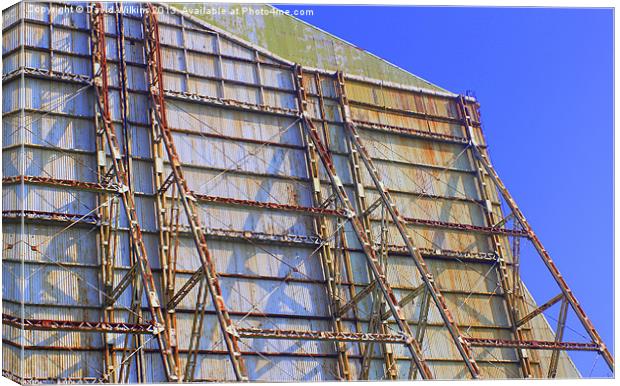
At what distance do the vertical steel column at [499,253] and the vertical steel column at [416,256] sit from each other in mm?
4262

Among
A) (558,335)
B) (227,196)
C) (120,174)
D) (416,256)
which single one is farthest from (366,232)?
(120,174)

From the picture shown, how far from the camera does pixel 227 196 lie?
117 ft

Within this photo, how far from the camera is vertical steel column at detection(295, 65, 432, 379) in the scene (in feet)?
104

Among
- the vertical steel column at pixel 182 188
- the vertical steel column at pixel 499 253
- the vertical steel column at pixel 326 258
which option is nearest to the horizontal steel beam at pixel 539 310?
the vertical steel column at pixel 499 253

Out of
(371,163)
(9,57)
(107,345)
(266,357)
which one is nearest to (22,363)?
(107,345)

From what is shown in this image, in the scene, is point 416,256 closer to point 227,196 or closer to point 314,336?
point 314,336

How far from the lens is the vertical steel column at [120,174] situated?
96.1ft

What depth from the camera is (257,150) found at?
37.4 metres

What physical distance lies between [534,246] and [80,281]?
17.8 meters

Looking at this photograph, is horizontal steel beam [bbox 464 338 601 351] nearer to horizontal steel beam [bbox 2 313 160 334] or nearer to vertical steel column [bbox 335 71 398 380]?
vertical steel column [bbox 335 71 398 380]

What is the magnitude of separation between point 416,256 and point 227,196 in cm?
727

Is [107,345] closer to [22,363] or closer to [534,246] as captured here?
[22,363]

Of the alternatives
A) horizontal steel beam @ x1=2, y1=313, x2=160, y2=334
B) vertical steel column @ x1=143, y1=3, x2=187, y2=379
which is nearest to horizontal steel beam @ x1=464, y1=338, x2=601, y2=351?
vertical steel column @ x1=143, y1=3, x2=187, y2=379

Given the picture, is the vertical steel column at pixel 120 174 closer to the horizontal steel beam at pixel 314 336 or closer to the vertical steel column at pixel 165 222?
the vertical steel column at pixel 165 222
